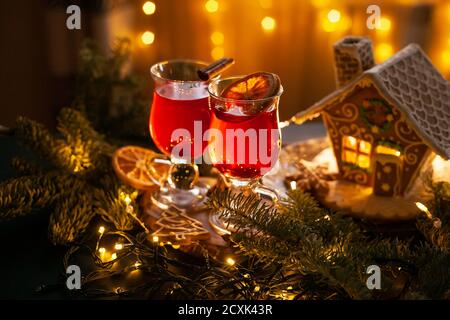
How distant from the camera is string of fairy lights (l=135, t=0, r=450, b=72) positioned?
2.44 metres

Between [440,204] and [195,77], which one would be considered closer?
[440,204]

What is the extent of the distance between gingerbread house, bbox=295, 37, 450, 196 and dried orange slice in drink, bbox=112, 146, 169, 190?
13.9 inches

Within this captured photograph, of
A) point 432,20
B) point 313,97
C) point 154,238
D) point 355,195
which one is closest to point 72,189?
point 154,238

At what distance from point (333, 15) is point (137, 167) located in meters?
1.08

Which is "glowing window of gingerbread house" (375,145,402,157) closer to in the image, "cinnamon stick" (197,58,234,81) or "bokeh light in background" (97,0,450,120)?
"cinnamon stick" (197,58,234,81)

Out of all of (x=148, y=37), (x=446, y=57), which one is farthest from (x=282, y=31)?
(x=446, y=57)

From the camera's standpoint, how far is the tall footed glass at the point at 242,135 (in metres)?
1.23

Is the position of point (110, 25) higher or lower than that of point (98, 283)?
higher

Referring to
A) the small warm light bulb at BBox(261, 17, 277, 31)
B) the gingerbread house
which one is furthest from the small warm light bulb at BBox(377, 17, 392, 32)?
the gingerbread house

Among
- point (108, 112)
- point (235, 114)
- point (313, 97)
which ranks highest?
point (235, 114)

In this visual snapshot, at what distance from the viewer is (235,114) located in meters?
1.24

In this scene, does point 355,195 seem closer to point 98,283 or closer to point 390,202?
point 390,202
